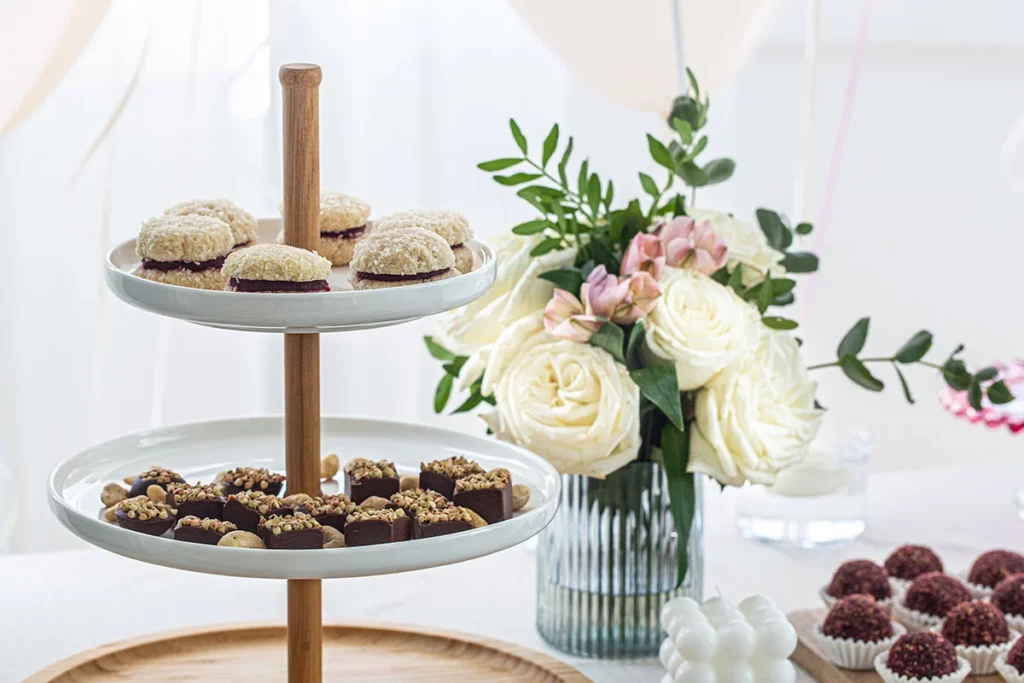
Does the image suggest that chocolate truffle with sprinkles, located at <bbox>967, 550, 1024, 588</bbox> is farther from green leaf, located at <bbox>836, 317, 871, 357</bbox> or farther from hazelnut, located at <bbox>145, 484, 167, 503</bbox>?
hazelnut, located at <bbox>145, 484, 167, 503</bbox>

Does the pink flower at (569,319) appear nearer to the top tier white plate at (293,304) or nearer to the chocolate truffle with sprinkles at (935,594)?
the top tier white plate at (293,304)

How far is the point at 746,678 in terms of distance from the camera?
1004 mm

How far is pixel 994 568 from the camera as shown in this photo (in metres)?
1.25

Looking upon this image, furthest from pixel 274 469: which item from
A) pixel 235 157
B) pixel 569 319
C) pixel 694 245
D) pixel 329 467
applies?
pixel 235 157

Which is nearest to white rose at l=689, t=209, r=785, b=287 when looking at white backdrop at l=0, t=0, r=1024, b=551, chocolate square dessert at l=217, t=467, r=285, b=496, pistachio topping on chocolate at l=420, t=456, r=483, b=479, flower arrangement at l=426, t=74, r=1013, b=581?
flower arrangement at l=426, t=74, r=1013, b=581

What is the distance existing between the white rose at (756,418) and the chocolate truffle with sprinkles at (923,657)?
0.56ft

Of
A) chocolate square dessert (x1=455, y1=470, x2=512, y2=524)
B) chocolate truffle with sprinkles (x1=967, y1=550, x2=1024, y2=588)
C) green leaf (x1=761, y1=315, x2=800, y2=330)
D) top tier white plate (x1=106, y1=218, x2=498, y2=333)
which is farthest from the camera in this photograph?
chocolate truffle with sprinkles (x1=967, y1=550, x2=1024, y2=588)

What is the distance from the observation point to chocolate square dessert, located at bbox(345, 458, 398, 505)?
0.93 metres

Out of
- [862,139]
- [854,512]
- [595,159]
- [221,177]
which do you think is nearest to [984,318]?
[862,139]

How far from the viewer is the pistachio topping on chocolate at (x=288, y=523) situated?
807mm

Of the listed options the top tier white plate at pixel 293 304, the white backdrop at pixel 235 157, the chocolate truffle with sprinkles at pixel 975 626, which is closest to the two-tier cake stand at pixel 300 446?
the top tier white plate at pixel 293 304

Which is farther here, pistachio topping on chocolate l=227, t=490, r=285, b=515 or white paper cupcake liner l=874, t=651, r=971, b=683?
white paper cupcake liner l=874, t=651, r=971, b=683

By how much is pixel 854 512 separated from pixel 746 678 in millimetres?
477

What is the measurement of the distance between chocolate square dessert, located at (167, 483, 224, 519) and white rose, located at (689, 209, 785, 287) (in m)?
0.49
